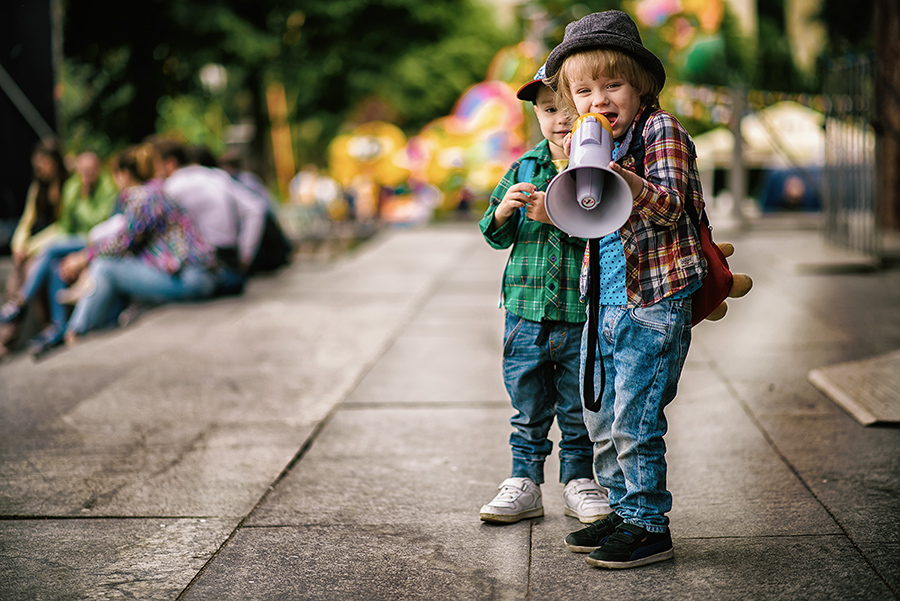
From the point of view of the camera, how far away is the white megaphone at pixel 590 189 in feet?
8.00

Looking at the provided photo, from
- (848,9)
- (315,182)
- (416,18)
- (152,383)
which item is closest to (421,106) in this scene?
(315,182)

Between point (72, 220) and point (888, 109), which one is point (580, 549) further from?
point (888, 109)

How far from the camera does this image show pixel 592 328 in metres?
2.89

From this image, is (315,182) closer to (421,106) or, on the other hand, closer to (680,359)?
(421,106)

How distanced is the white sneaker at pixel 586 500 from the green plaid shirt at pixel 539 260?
1.98 feet

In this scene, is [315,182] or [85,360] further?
[315,182]

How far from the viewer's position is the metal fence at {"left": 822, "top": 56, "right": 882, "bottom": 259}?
806cm

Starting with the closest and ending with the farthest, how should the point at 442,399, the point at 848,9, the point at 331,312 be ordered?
1. the point at 442,399
2. the point at 331,312
3. the point at 848,9

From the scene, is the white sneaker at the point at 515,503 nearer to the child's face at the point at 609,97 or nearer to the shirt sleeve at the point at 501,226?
the shirt sleeve at the point at 501,226

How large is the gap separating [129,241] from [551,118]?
5.51 meters

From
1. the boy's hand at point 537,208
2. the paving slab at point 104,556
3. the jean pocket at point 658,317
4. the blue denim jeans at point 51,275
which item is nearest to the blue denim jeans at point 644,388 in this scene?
the jean pocket at point 658,317

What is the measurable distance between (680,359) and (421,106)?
2915 cm

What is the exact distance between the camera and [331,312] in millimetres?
7562

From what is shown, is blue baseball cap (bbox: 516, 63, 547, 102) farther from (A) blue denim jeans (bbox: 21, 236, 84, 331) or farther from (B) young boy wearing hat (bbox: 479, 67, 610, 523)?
(A) blue denim jeans (bbox: 21, 236, 84, 331)
